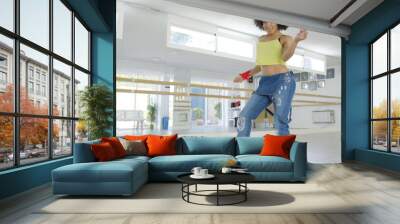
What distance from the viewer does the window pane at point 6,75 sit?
164 inches

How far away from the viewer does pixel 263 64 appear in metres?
7.96

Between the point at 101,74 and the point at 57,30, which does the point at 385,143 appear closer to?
the point at 101,74

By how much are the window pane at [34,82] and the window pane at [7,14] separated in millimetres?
396

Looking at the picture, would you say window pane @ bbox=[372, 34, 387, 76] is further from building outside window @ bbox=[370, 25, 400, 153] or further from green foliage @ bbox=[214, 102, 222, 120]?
green foliage @ bbox=[214, 102, 222, 120]

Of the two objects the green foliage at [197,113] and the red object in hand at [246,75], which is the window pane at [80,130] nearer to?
the red object in hand at [246,75]

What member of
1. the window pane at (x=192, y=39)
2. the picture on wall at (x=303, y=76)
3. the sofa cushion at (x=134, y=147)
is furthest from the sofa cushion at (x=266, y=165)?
the picture on wall at (x=303, y=76)

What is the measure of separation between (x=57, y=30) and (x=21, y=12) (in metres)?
1.22

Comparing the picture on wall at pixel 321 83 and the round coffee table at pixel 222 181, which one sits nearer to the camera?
the round coffee table at pixel 222 181

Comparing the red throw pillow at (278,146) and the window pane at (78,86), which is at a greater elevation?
the window pane at (78,86)

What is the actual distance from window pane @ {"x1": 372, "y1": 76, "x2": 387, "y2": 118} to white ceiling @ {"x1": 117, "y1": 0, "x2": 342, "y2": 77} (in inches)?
113

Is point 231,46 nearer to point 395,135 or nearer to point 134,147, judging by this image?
point 395,135

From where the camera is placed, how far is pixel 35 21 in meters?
5.02

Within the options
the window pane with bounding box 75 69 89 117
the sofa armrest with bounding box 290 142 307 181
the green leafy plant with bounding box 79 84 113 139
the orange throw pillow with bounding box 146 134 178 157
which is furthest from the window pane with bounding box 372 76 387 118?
the window pane with bounding box 75 69 89 117

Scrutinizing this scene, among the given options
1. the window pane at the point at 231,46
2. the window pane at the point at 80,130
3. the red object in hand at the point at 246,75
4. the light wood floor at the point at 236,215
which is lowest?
the light wood floor at the point at 236,215
